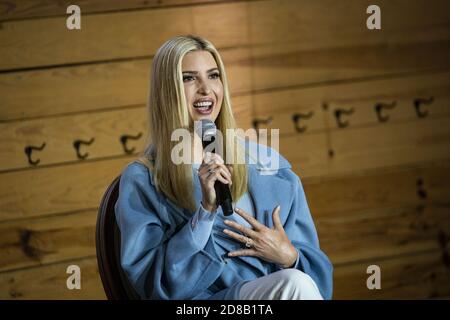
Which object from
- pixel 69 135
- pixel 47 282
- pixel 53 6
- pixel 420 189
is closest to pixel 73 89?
pixel 69 135

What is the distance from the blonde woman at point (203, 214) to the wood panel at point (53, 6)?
764mm

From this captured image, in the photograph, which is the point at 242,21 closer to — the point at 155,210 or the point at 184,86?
the point at 184,86

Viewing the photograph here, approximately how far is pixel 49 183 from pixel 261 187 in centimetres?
90

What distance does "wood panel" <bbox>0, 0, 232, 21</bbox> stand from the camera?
94.7 inches

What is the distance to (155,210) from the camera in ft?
5.66

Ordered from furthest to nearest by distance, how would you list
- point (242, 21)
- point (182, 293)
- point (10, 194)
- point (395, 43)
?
point (395, 43) → point (242, 21) → point (10, 194) → point (182, 293)

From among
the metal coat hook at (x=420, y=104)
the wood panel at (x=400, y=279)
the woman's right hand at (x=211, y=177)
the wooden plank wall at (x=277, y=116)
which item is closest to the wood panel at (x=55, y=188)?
the wooden plank wall at (x=277, y=116)

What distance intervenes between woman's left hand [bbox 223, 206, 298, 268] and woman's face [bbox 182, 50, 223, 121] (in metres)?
0.24

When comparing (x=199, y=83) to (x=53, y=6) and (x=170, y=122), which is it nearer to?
(x=170, y=122)

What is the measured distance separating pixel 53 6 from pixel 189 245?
3.62ft

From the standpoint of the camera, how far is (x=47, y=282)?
99.3 inches

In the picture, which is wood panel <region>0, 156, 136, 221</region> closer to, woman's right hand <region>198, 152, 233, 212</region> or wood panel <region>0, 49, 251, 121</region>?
wood panel <region>0, 49, 251, 121</region>

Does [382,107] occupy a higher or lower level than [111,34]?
lower

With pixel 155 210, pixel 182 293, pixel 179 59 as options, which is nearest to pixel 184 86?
pixel 179 59
